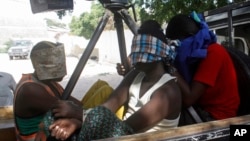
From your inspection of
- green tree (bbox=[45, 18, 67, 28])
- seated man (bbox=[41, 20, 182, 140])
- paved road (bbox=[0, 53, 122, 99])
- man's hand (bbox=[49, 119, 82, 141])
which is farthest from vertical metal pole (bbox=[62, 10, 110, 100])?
green tree (bbox=[45, 18, 67, 28])

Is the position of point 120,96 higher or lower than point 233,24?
lower

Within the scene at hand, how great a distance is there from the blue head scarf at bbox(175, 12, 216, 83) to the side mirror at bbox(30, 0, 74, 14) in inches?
36.3

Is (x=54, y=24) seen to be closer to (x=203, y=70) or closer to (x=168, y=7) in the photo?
(x=168, y=7)

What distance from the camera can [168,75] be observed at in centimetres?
197

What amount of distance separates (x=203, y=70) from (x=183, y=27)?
13.8 inches

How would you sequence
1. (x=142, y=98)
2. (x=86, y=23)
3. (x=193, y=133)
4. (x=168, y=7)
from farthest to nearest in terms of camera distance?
(x=86, y=23) → (x=168, y=7) → (x=142, y=98) → (x=193, y=133)

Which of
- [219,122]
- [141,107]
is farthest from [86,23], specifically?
[219,122]

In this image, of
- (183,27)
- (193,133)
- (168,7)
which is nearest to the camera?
(193,133)

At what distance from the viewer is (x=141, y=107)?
1880 mm

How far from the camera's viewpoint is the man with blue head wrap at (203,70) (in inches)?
81.6

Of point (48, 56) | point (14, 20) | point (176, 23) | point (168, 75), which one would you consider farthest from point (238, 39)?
point (14, 20)

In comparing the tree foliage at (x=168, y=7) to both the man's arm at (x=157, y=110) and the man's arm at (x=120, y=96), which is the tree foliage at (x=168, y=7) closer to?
the man's arm at (x=120, y=96)

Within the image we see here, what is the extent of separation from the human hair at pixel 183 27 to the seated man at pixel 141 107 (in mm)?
314

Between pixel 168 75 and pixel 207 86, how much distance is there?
11.8 inches
